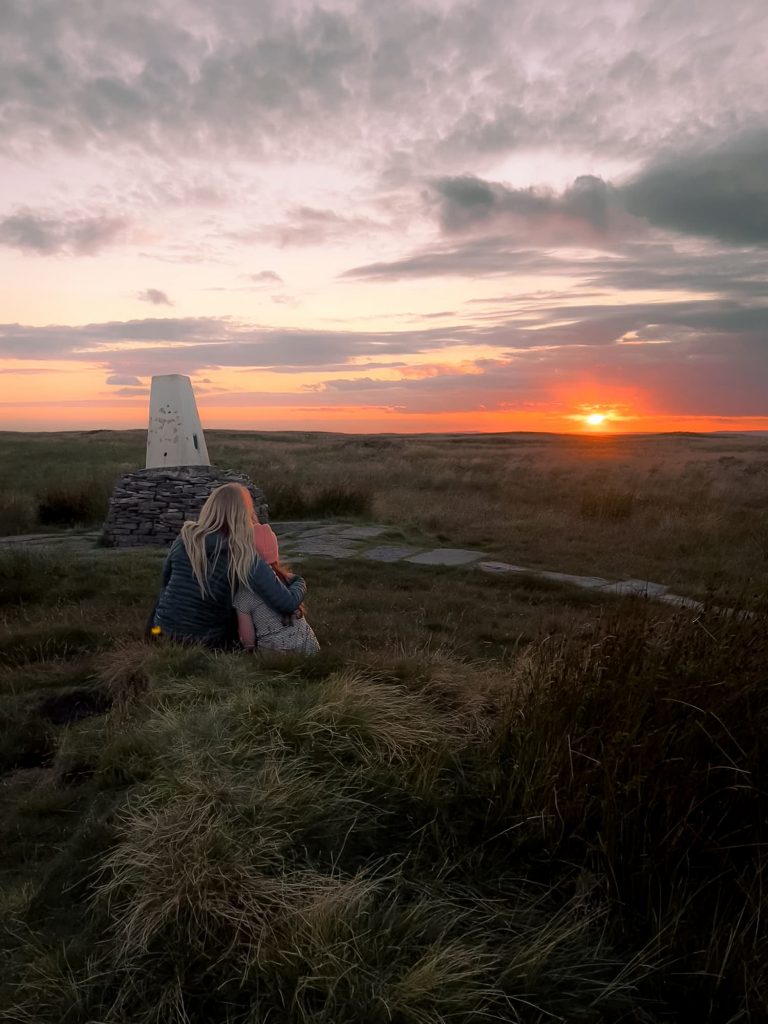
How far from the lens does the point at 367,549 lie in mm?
10312

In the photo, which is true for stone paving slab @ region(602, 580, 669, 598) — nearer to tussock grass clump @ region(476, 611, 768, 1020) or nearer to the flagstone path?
the flagstone path

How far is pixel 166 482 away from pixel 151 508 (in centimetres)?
45

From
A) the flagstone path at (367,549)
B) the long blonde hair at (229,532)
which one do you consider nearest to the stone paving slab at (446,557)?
the flagstone path at (367,549)

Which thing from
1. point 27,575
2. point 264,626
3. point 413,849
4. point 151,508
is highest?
point 151,508

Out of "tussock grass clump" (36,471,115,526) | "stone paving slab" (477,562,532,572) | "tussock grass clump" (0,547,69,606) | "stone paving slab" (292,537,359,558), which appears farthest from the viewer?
"tussock grass clump" (36,471,115,526)

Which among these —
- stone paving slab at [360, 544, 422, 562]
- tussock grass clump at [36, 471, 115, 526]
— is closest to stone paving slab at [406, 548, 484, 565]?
stone paving slab at [360, 544, 422, 562]

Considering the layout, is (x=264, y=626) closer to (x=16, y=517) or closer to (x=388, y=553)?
(x=388, y=553)

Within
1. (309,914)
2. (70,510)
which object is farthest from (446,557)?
(309,914)

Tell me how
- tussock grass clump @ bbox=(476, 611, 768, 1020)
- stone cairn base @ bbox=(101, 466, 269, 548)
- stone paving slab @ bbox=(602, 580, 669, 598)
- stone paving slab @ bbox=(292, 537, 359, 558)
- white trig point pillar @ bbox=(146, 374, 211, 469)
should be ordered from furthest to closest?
1. white trig point pillar @ bbox=(146, 374, 211, 469)
2. stone cairn base @ bbox=(101, 466, 269, 548)
3. stone paving slab @ bbox=(292, 537, 359, 558)
4. stone paving slab @ bbox=(602, 580, 669, 598)
5. tussock grass clump @ bbox=(476, 611, 768, 1020)

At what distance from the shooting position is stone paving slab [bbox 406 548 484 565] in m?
9.74

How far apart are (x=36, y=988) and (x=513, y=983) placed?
134 cm

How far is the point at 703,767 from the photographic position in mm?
2805

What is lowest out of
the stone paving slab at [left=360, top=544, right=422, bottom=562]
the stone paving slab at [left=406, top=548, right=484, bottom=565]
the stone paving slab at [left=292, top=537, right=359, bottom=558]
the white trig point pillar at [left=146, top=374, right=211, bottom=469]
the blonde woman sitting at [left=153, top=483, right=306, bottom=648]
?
the stone paving slab at [left=406, top=548, right=484, bottom=565]

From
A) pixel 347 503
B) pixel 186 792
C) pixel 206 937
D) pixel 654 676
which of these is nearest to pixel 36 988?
pixel 206 937
